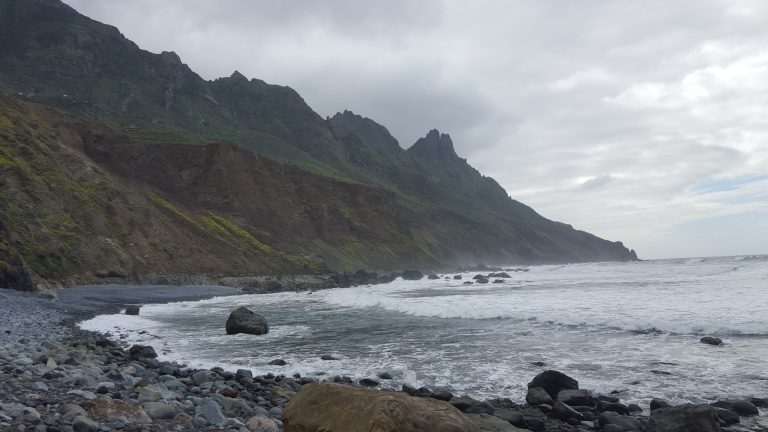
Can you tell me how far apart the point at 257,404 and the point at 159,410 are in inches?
97.8

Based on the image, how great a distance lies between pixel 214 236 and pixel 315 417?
6987 cm

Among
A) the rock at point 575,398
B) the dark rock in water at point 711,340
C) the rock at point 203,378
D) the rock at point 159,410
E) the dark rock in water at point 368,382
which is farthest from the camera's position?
the dark rock in water at point 711,340

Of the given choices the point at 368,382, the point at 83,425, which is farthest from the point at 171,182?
the point at 83,425

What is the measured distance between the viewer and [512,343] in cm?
1819

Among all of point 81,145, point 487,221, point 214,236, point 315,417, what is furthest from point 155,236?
point 487,221

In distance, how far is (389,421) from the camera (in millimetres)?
5523

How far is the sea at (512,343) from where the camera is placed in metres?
12.8

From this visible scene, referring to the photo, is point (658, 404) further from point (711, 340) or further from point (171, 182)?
point (171, 182)

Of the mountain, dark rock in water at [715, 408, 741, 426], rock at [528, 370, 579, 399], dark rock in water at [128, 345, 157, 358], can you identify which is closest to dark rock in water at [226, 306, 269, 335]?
dark rock in water at [128, 345, 157, 358]

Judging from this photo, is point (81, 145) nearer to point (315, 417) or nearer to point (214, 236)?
point (214, 236)

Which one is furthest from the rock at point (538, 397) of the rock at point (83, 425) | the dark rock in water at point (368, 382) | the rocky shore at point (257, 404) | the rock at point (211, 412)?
the rock at point (83, 425)

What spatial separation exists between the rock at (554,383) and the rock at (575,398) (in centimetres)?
41

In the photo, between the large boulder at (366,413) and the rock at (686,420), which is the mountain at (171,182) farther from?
the rock at (686,420)

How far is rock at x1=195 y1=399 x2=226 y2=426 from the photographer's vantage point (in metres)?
8.22
